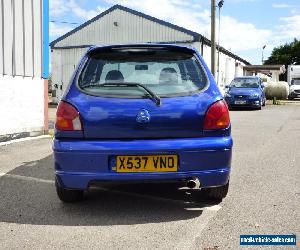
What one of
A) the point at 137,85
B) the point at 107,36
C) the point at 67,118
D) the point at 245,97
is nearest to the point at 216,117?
the point at 137,85

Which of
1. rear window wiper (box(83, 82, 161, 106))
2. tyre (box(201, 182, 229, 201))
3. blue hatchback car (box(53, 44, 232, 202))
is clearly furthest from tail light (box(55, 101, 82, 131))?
tyre (box(201, 182, 229, 201))

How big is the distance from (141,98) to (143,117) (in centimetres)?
19

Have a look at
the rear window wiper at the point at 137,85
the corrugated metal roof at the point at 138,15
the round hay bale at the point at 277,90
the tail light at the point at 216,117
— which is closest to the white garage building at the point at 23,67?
the rear window wiper at the point at 137,85

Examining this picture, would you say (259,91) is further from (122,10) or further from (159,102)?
(159,102)

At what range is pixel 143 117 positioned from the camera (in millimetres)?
3816

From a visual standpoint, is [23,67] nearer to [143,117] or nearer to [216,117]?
[143,117]

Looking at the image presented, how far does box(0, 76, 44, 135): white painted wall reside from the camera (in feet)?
28.4

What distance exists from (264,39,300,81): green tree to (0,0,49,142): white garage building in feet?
234

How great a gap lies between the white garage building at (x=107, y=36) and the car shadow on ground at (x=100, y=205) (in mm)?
21207

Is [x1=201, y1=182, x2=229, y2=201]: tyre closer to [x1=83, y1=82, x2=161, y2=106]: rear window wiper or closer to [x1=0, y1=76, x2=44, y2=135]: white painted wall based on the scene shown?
[x1=83, y1=82, x2=161, y2=106]: rear window wiper

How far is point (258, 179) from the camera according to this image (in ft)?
18.1

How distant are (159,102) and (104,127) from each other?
0.54m

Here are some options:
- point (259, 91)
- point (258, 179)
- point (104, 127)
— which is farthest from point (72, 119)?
point (259, 91)

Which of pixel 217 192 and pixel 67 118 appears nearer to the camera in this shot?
pixel 67 118
